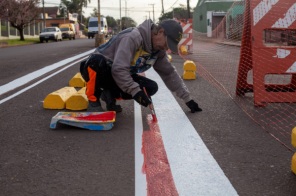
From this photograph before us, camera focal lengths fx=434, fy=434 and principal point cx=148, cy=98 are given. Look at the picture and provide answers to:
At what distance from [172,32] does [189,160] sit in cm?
153

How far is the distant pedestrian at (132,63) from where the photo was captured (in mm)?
4285

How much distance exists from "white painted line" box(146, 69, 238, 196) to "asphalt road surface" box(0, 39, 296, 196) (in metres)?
0.07

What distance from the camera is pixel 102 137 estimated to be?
12.9 ft

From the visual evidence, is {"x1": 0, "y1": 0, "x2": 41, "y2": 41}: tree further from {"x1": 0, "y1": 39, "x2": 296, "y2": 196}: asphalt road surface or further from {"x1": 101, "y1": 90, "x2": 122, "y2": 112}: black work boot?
{"x1": 0, "y1": 39, "x2": 296, "y2": 196}: asphalt road surface

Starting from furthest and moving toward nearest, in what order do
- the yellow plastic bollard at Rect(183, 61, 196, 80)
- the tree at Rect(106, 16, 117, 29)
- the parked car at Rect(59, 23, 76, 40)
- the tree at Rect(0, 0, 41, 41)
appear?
the tree at Rect(106, 16, 117, 29), the parked car at Rect(59, 23, 76, 40), the tree at Rect(0, 0, 41, 41), the yellow plastic bollard at Rect(183, 61, 196, 80)

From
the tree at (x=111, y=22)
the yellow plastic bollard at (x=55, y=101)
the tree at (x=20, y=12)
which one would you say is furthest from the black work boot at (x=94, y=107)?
the tree at (x=111, y=22)

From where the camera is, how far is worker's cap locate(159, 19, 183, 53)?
14.0 feet

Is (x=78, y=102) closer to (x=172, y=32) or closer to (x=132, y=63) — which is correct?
(x=132, y=63)

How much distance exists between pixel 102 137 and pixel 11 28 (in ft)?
167

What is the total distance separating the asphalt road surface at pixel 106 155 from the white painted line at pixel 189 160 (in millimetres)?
74

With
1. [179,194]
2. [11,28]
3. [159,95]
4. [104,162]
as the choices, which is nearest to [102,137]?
[104,162]

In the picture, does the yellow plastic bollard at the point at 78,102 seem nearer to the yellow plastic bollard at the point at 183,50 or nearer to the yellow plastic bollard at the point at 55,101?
the yellow plastic bollard at the point at 55,101

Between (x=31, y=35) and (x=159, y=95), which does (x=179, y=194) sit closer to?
(x=159, y=95)

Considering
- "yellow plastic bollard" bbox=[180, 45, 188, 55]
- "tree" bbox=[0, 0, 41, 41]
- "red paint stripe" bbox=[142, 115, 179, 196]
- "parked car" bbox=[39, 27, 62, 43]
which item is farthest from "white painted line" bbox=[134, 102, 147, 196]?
"parked car" bbox=[39, 27, 62, 43]
